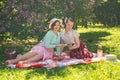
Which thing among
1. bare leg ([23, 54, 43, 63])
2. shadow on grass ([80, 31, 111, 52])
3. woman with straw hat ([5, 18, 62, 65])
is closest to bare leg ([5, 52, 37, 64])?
woman with straw hat ([5, 18, 62, 65])

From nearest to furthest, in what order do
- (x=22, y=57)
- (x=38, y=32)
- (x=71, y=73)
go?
(x=71, y=73)
(x=22, y=57)
(x=38, y=32)

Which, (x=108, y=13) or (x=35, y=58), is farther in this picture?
(x=108, y=13)

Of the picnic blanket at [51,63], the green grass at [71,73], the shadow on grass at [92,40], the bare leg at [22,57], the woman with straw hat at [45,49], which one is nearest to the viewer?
the green grass at [71,73]

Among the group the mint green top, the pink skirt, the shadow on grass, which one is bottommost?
the shadow on grass

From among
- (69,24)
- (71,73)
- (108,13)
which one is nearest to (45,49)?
(69,24)

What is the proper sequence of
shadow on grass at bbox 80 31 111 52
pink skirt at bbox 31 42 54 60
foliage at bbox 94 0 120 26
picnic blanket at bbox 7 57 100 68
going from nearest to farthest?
1. picnic blanket at bbox 7 57 100 68
2. pink skirt at bbox 31 42 54 60
3. shadow on grass at bbox 80 31 111 52
4. foliage at bbox 94 0 120 26

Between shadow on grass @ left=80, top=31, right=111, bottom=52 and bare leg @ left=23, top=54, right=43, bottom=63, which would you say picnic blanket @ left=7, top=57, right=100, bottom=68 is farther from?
shadow on grass @ left=80, top=31, right=111, bottom=52

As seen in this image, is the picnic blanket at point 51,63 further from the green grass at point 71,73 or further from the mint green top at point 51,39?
the mint green top at point 51,39

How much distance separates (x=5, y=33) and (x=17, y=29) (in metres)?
0.53

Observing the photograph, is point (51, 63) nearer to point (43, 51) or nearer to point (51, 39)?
point (43, 51)

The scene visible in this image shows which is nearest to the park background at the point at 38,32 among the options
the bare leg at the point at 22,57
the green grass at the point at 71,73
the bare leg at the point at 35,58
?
the green grass at the point at 71,73

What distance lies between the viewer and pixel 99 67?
29.4 feet

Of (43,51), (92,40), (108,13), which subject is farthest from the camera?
(108,13)

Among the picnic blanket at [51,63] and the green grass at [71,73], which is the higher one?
the picnic blanket at [51,63]
